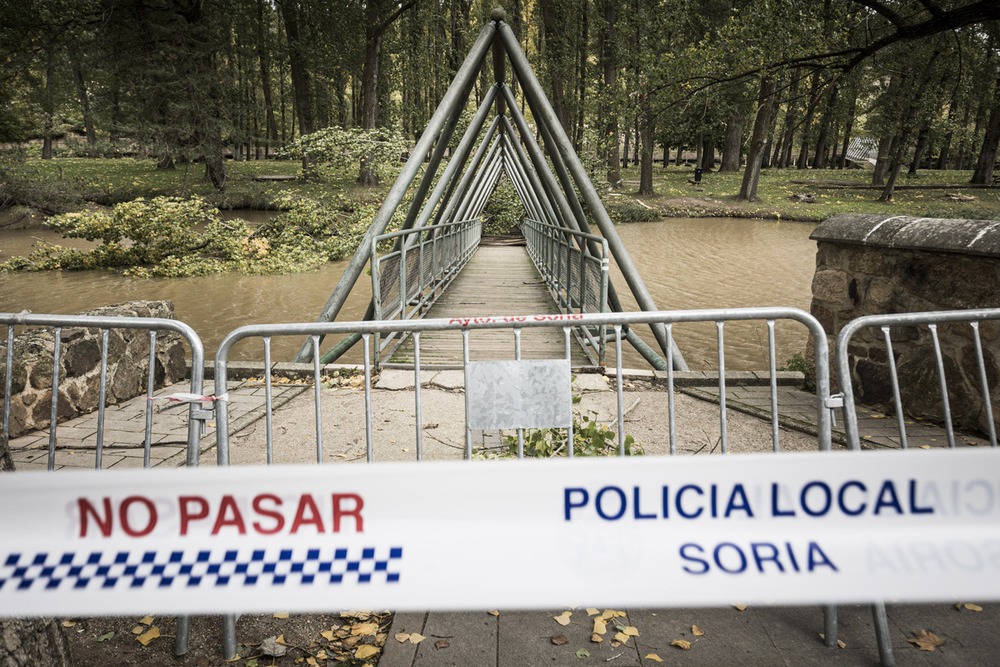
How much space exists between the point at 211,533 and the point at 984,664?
8.78ft

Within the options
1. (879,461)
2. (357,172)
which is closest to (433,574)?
(879,461)

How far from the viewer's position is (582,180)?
262 inches

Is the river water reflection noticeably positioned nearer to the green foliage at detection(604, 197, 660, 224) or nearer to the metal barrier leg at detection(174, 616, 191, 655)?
the metal barrier leg at detection(174, 616, 191, 655)

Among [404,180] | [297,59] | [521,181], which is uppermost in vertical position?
[297,59]

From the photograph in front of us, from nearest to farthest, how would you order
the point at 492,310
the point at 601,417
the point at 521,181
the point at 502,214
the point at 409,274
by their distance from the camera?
the point at 601,417 < the point at 409,274 < the point at 492,310 < the point at 521,181 < the point at 502,214

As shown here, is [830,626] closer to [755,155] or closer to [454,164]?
[454,164]

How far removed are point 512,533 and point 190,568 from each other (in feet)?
3.07

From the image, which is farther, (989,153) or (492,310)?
(989,153)

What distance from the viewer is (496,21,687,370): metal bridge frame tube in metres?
6.14

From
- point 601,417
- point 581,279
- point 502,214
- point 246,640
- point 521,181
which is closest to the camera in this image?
point 246,640

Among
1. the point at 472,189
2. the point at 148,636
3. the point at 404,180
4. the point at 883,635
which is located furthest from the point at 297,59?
the point at 883,635

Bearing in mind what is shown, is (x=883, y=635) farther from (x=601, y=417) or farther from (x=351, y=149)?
(x=351, y=149)

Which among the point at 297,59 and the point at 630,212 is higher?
the point at 297,59

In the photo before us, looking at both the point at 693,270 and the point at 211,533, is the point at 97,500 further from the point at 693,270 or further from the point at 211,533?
the point at 693,270
